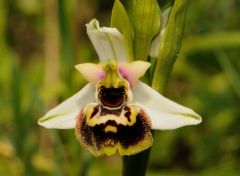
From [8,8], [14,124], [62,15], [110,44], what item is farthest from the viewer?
[8,8]

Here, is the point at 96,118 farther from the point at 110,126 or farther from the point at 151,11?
the point at 151,11

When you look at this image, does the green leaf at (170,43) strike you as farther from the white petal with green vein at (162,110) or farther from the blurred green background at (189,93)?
the blurred green background at (189,93)

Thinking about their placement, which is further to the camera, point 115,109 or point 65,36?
point 65,36

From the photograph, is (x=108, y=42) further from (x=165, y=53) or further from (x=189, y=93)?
(x=189, y=93)

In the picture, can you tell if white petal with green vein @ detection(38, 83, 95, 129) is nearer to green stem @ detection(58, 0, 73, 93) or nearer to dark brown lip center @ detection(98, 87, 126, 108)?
dark brown lip center @ detection(98, 87, 126, 108)

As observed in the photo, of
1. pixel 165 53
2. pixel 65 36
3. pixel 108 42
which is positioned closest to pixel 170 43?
pixel 165 53

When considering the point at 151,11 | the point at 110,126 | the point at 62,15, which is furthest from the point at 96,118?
the point at 62,15
